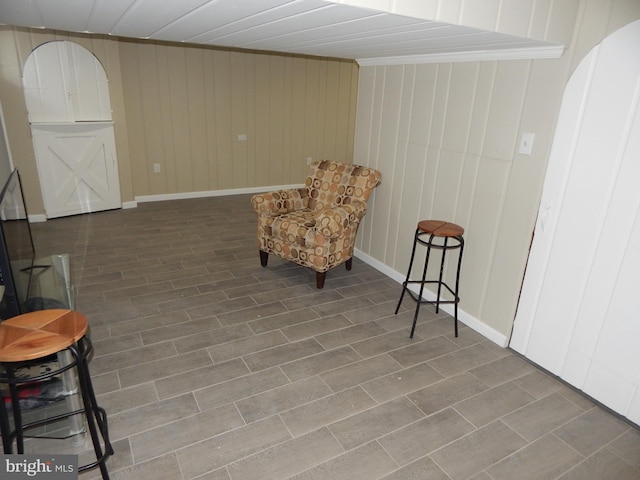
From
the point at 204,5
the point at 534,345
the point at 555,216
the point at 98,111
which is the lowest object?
the point at 534,345

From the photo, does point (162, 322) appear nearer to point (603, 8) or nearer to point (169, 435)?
point (169, 435)

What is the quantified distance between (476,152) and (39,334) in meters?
2.69

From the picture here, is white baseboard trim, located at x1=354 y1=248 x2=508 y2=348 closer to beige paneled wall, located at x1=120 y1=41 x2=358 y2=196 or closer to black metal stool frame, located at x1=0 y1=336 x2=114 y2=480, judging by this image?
black metal stool frame, located at x1=0 y1=336 x2=114 y2=480

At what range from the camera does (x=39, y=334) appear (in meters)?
1.55

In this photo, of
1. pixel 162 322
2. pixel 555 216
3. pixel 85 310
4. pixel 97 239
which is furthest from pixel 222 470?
pixel 97 239

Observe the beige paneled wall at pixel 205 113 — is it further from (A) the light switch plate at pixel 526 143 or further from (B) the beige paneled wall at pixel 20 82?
(A) the light switch plate at pixel 526 143

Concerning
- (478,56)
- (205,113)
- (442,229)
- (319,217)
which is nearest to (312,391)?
(442,229)

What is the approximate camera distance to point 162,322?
9.80ft

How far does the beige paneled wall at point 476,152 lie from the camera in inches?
97.3

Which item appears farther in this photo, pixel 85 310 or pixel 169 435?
pixel 85 310

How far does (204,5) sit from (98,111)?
3958 mm

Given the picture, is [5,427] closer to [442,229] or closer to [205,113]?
[442,229]

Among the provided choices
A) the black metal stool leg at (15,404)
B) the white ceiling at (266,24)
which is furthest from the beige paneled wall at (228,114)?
the black metal stool leg at (15,404)

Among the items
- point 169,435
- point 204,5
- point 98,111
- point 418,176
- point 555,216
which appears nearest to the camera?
point 204,5
